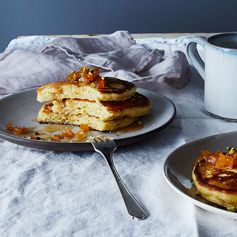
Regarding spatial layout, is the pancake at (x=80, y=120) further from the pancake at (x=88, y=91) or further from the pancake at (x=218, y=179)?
the pancake at (x=218, y=179)

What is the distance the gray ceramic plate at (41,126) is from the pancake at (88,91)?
52 millimetres

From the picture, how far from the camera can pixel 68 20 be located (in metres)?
2.56

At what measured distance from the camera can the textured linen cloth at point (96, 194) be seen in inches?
28.0

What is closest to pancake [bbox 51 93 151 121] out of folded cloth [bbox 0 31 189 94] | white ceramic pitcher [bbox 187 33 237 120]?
white ceramic pitcher [bbox 187 33 237 120]

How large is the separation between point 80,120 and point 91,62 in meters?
0.40

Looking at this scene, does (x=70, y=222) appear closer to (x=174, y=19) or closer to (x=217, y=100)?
(x=217, y=100)

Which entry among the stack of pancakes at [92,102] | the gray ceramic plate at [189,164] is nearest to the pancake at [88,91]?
the stack of pancakes at [92,102]

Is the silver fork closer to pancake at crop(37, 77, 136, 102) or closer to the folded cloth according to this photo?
pancake at crop(37, 77, 136, 102)

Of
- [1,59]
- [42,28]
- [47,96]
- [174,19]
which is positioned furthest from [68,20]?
[47,96]

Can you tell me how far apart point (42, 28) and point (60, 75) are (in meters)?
1.27

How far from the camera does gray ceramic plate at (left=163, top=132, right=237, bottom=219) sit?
0.72 meters

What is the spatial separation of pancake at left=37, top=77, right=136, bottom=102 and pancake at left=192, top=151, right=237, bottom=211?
11.1 inches

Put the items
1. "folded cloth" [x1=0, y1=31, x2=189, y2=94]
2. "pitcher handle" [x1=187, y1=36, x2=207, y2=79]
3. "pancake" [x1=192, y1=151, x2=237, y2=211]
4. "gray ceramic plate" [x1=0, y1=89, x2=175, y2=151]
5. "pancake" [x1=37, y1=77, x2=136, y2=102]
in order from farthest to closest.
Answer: "folded cloth" [x1=0, y1=31, x2=189, y2=94]
"pitcher handle" [x1=187, y1=36, x2=207, y2=79]
"pancake" [x1=37, y1=77, x2=136, y2=102]
"gray ceramic plate" [x1=0, y1=89, x2=175, y2=151]
"pancake" [x1=192, y1=151, x2=237, y2=211]

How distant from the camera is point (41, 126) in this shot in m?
1.07
